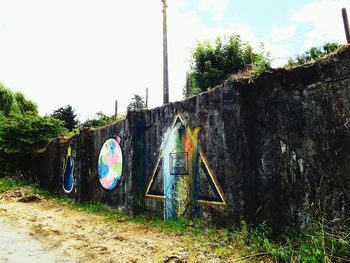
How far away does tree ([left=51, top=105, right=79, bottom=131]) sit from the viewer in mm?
26047

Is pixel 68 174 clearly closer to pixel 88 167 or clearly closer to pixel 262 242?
pixel 88 167

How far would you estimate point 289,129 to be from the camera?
427cm

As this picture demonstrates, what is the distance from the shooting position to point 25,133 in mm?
15445

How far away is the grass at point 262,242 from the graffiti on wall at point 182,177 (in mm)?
366

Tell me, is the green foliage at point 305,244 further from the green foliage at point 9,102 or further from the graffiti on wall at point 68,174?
the green foliage at point 9,102

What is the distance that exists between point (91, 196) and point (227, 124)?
21.3 feet

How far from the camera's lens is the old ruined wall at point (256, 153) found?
148 inches

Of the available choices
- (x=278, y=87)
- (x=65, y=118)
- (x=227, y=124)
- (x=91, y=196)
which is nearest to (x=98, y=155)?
(x=91, y=196)

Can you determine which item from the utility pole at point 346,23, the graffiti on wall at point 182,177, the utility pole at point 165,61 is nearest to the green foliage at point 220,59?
the utility pole at point 165,61

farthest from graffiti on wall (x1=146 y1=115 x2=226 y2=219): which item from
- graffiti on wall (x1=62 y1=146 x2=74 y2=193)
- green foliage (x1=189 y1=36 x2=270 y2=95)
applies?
green foliage (x1=189 y1=36 x2=270 y2=95)

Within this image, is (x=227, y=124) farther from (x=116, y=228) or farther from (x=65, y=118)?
(x=65, y=118)

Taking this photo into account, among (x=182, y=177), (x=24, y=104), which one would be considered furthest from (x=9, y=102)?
(x=182, y=177)

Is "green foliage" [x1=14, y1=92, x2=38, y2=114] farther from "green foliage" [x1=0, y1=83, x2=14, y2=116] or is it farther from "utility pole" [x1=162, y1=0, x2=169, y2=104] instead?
"utility pole" [x1=162, y1=0, x2=169, y2=104]

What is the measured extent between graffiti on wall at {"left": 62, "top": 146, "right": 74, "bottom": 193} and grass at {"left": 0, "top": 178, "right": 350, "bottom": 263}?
6.29 meters
